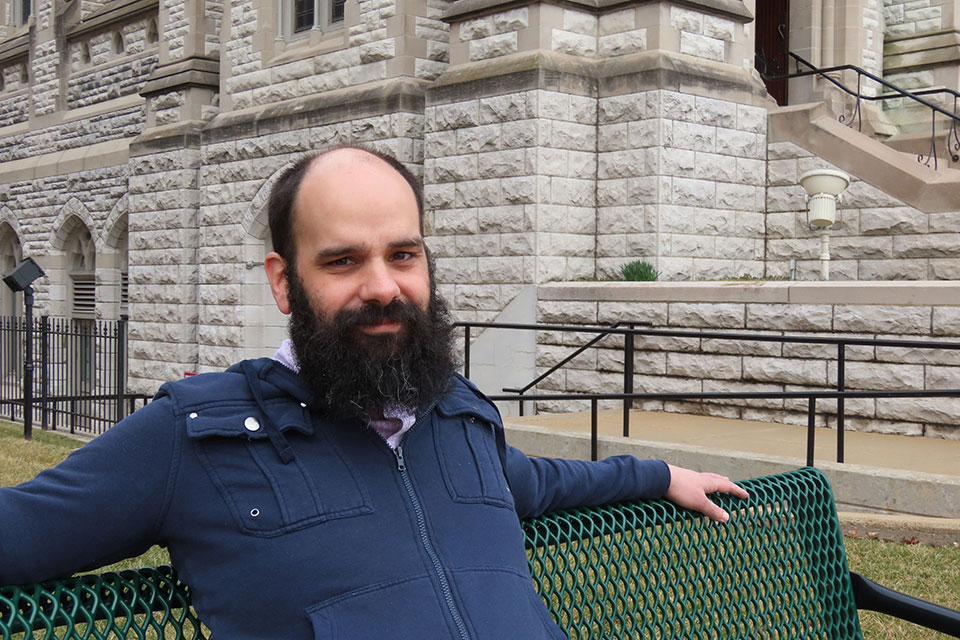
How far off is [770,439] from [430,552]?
7.33 m

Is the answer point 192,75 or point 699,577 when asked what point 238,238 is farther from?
point 699,577

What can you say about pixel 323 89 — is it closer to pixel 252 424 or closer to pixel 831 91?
pixel 831 91

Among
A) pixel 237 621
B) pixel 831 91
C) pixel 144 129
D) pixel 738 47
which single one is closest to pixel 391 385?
pixel 237 621

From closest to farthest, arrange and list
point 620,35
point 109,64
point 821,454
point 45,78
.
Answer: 1. point 821,454
2. point 620,35
3. point 109,64
4. point 45,78

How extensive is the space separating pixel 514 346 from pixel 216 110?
8.22 meters

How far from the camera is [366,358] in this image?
207cm

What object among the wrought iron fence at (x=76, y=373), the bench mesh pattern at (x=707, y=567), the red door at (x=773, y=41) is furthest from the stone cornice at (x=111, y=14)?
the bench mesh pattern at (x=707, y=567)

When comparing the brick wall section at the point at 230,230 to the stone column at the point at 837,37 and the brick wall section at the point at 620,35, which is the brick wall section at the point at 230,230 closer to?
the brick wall section at the point at 620,35

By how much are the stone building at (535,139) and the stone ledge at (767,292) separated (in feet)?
2.47

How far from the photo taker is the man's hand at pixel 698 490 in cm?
267

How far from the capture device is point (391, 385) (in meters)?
2.07

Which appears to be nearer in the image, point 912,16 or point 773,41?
point 912,16

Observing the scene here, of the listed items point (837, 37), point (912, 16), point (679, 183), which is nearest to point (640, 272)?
point (679, 183)

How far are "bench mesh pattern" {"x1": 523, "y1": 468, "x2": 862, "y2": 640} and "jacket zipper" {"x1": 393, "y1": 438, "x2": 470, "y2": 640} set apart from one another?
0.51 metres
